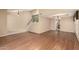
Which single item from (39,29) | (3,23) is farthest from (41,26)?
(3,23)

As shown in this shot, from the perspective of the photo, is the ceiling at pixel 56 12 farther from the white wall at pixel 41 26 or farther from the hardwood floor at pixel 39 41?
the hardwood floor at pixel 39 41

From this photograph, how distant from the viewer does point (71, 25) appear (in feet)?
3.04

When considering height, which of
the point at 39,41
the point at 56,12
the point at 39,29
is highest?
the point at 56,12

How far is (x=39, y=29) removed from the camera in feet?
3.15

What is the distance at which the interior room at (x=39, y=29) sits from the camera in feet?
2.97

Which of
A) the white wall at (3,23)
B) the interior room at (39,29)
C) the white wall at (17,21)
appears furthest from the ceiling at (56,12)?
the white wall at (3,23)

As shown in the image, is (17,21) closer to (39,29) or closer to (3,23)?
(3,23)

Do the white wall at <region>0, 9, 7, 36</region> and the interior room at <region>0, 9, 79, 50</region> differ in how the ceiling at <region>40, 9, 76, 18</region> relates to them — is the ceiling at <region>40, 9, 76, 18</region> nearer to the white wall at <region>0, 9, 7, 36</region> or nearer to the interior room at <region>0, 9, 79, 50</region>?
the interior room at <region>0, 9, 79, 50</region>

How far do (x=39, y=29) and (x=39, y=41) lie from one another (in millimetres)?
128

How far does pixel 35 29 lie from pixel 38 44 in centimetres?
16

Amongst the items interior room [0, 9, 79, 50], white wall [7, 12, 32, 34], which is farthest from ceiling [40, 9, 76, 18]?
white wall [7, 12, 32, 34]
